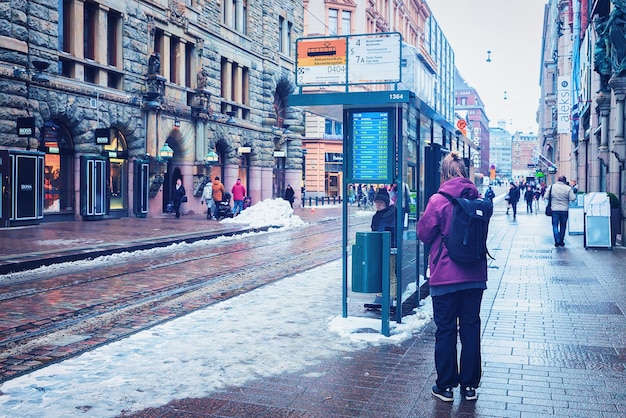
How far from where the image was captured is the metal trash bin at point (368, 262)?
284 inches

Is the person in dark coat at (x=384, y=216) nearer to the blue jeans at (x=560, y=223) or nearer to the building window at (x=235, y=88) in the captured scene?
the blue jeans at (x=560, y=223)

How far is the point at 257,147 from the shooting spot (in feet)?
125

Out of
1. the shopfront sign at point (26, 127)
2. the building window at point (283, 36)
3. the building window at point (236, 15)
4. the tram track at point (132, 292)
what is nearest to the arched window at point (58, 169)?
the shopfront sign at point (26, 127)

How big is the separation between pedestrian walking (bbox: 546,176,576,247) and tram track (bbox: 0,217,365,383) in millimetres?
5490

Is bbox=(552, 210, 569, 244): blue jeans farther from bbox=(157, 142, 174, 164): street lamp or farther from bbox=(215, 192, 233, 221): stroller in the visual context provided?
bbox=(157, 142, 174, 164): street lamp

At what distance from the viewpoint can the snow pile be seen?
85.6 ft

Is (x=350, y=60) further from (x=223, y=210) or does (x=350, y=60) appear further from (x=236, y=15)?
(x=236, y=15)

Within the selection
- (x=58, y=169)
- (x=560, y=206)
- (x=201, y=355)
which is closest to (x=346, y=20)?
(x=58, y=169)

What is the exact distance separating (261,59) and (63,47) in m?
16.3

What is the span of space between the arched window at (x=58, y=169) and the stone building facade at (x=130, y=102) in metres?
0.04

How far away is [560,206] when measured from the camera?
17.4 m

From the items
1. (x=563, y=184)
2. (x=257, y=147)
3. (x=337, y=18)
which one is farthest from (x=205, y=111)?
(x=337, y=18)

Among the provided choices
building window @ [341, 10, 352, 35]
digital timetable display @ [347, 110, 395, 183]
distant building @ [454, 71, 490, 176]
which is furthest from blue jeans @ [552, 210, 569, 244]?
distant building @ [454, 71, 490, 176]

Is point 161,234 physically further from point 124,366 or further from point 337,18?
point 337,18
